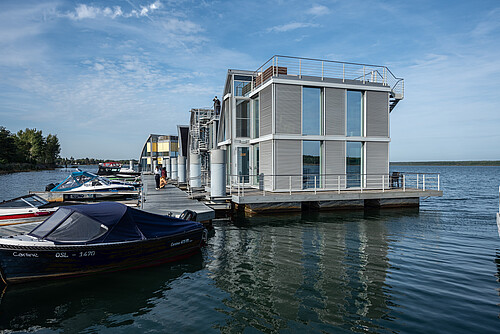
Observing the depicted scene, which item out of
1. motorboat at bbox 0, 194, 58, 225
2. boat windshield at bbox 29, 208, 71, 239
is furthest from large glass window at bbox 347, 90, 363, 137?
motorboat at bbox 0, 194, 58, 225

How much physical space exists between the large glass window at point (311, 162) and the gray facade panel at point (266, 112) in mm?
2521

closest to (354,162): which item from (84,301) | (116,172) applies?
(84,301)

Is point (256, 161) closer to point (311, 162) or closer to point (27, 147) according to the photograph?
point (311, 162)

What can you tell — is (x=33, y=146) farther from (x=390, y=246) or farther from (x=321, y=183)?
(x=390, y=246)

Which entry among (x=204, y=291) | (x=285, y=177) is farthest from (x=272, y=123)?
(x=204, y=291)

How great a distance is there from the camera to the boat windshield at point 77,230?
29.3 ft

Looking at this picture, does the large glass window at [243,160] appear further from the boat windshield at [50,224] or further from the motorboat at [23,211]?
the boat windshield at [50,224]

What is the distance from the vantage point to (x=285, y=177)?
2081cm

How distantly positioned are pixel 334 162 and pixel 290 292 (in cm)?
1478

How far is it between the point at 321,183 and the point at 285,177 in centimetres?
259

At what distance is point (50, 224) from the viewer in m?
9.43

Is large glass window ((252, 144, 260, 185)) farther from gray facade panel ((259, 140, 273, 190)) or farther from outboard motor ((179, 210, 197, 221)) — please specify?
outboard motor ((179, 210, 197, 221))

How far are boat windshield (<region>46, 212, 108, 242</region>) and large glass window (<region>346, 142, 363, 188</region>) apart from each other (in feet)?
55.7

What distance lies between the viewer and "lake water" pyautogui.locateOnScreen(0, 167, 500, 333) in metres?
6.73
